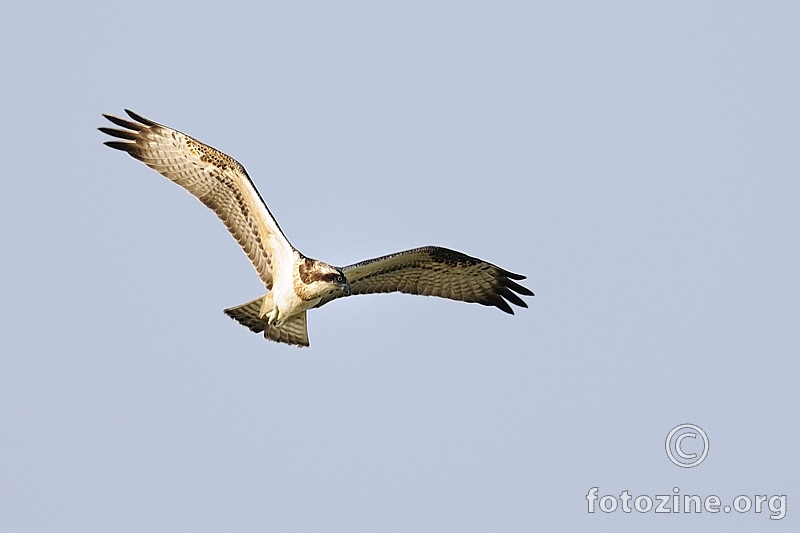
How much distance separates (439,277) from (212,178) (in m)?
3.23

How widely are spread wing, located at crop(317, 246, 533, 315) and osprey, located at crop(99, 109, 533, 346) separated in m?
0.02

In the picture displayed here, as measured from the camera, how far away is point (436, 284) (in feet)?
50.4

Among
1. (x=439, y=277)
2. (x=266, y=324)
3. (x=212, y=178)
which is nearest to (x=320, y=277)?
(x=266, y=324)

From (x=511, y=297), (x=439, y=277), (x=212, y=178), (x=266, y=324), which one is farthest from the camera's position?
(x=511, y=297)

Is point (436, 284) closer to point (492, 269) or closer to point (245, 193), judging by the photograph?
point (492, 269)

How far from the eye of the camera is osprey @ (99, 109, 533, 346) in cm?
1385

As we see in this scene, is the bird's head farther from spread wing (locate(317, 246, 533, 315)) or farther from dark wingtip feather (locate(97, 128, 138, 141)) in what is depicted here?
dark wingtip feather (locate(97, 128, 138, 141))

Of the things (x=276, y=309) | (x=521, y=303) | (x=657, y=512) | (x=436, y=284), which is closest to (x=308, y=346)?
(x=276, y=309)

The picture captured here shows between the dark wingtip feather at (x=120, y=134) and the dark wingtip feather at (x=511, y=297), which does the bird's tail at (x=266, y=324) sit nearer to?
the dark wingtip feather at (x=120, y=134)

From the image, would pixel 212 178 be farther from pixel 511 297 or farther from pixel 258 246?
pixel 511 297

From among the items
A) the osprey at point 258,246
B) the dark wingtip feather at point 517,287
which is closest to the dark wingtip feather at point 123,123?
the osprey at point 258,246

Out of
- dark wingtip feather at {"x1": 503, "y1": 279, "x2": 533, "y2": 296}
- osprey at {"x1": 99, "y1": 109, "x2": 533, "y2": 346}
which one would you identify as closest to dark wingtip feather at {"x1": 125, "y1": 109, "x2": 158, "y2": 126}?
osprey at {"x1": 99, "y1": 109, "x2": 533, "y2": 346}

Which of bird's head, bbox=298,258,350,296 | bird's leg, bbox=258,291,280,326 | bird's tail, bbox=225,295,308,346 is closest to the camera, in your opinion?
bird's head, bbox=298,258,350,296

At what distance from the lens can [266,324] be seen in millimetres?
14586
